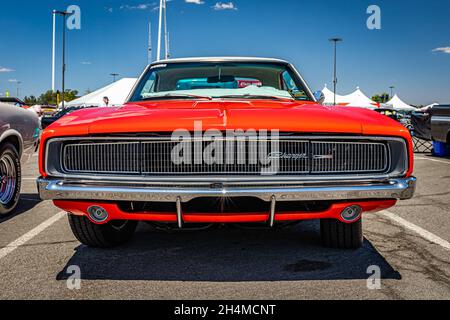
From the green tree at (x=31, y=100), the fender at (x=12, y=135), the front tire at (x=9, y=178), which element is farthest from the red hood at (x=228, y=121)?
the green tree at (x=31, y=100)

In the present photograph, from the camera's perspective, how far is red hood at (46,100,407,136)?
2.76 metres

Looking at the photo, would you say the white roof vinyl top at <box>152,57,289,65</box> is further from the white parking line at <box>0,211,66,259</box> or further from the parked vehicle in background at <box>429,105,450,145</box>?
the parked vehicle in background at <box>429,105,450,145</box>

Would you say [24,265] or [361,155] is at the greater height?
[361,155]

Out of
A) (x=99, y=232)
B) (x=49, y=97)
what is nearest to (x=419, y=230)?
(x=99, y=232)

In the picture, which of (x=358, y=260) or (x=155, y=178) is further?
(x=358, y=260)

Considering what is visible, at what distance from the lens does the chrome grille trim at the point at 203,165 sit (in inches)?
111

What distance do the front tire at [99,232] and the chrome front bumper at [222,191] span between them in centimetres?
49

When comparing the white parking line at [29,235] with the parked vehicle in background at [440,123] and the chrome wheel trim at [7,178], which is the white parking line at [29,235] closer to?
the chrome wheel trim at [7,178]

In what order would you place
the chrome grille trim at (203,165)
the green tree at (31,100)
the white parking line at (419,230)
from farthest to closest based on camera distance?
the green tree at (31,100)
the white parking line at (419,230)
the chrome grille trim at (203,165)

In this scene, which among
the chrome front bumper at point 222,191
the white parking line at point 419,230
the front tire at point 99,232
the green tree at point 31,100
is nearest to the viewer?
the chrome front bumper at point 222,191

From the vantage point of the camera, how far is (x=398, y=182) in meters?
2.90
